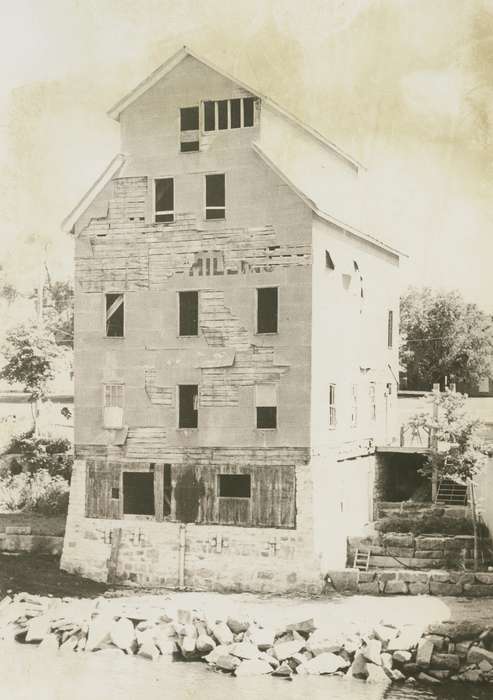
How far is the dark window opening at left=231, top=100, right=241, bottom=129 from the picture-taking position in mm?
14438

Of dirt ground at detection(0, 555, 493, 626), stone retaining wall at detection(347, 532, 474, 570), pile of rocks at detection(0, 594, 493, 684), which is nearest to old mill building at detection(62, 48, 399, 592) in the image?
dirt ground at detection(0, 555, 493, 626)

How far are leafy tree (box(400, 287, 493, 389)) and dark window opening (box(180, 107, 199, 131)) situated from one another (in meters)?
4.46

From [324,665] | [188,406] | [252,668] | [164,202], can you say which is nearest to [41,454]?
[188,406]

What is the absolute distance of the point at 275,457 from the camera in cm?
1577

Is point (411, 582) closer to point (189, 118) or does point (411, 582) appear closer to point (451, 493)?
point (451, 493)

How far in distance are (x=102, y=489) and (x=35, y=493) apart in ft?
9.15

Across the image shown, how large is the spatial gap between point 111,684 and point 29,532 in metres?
5.82

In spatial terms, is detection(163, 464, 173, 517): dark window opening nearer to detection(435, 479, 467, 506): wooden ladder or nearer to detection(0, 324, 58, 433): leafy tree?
detection(0, 324, 58, 433): leafy tree

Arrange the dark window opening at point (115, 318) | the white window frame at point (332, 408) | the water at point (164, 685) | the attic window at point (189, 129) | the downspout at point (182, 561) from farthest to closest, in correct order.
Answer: the white window frame at point (332, 408) → the dark window opening at point (115, 318) → the downspout at point (182, 561) → the attic window at point (189, 129) → the water at point (164, 685)

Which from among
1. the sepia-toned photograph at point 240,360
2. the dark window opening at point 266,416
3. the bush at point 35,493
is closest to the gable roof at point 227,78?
the sepia-toned photograph at point 240,360

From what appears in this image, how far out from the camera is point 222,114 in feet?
48.7

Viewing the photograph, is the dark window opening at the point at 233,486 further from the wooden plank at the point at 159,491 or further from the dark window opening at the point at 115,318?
the dark window opening at the point at 115,318

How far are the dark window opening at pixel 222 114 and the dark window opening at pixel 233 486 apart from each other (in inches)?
216

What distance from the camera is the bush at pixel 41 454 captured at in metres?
18.5
